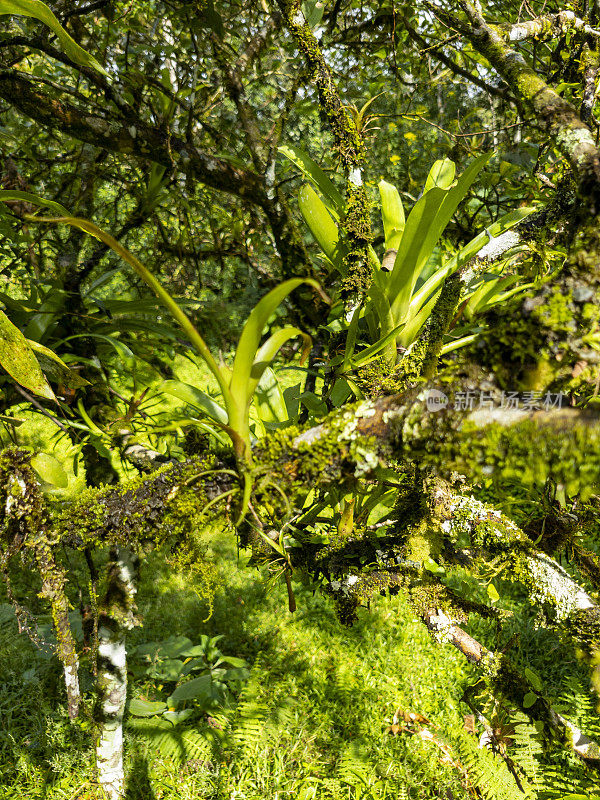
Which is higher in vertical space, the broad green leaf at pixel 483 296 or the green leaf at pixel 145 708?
the broad green leaf at pixel 483 296

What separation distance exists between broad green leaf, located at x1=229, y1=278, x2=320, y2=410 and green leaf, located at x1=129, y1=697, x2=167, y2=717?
2874mm

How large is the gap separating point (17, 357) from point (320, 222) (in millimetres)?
709

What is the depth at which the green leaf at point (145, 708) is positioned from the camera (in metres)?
2.76

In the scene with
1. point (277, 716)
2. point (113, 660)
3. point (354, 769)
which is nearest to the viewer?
point (113, 660)

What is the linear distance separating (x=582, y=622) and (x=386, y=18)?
7.04 ft

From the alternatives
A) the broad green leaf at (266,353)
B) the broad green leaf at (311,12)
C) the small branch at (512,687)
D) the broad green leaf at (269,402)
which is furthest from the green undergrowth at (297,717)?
the broad green leaf at (311,12)

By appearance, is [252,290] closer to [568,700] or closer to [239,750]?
[239,750]

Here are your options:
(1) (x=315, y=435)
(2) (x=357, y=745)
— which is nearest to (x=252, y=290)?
(2) (x=357, y=745)

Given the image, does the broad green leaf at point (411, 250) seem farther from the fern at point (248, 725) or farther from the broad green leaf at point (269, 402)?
the fern at point (248, 725)

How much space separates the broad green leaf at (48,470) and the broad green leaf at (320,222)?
2.37 feet

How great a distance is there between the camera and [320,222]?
1.14m

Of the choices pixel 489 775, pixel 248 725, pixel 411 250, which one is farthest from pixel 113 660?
pixel 489 775

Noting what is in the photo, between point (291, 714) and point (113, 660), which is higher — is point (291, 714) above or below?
below

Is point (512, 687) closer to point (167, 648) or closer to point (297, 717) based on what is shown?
point (297, 717)
